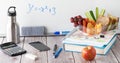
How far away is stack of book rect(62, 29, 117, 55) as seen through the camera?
44.6 inches

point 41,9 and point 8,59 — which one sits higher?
point 41,9

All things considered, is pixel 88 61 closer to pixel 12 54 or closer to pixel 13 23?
pixel 12 54

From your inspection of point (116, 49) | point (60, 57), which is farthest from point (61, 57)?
point (116, 49)

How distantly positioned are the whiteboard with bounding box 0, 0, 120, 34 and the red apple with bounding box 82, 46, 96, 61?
1.22ft

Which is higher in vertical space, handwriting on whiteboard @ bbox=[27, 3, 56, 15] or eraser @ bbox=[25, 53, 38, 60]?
handwriting on whiteboard @ bbox=[27, 3, 56, 15]

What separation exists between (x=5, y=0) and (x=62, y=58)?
485 millimetres

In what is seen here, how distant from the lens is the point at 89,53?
1062 millimetres

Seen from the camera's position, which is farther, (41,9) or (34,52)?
(41,9)

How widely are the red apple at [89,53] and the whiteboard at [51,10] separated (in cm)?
37

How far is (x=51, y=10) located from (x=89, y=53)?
1.39 ft

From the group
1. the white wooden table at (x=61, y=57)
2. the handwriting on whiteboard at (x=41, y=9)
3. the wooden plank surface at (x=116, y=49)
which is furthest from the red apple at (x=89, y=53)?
the handwriting on whiteboard at (x=41, y=9)

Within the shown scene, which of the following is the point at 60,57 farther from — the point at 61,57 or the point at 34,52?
the point at 34,52

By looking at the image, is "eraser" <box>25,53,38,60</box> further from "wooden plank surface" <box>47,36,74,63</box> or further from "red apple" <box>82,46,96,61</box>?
"red apple" <box>82,46,96,61</box>

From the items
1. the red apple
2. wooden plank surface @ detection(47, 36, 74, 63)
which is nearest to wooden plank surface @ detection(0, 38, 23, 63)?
wooden plank surface @ detection(47, 36, 74, 63)
